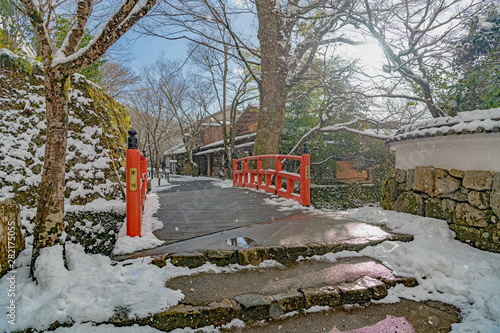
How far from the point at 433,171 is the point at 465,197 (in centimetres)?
59

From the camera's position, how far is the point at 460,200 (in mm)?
3646

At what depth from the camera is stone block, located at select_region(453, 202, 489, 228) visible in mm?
3345

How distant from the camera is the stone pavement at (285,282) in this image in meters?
2.10

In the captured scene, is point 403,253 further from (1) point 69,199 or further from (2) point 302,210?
(1) point 69,199

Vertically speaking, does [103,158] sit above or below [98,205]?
above

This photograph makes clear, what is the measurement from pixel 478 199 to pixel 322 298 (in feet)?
8.90

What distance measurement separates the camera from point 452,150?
379 cm

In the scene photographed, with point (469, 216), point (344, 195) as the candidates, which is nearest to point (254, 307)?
point (469, 216)

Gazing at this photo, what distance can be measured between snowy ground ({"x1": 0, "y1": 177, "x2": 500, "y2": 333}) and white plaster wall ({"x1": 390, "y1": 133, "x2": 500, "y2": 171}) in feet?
3.71

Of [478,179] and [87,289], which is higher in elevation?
[478,179]

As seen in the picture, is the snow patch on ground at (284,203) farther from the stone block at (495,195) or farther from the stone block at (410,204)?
the stone block at (495,195)

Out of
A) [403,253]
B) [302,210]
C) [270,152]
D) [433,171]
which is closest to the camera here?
[403,253]

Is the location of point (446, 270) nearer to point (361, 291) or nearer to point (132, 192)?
point (361, 291)

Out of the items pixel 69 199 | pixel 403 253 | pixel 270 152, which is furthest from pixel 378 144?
pixel 69 199
